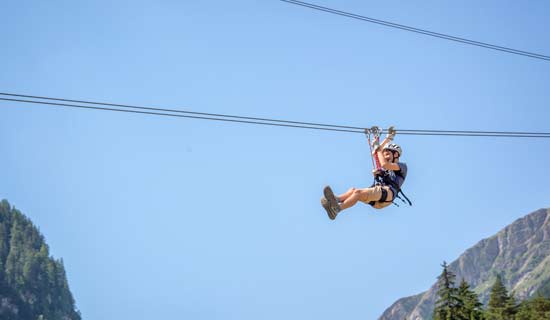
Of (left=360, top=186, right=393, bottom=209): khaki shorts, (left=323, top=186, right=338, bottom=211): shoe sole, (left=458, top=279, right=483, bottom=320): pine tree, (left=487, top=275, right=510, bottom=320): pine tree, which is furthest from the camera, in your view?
(left=487, top=275, right=510, bottom=320): pine tree

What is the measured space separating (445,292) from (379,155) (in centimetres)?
3469

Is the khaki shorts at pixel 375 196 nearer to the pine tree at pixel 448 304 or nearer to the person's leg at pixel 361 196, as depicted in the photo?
the person's leg at pixel 361 196

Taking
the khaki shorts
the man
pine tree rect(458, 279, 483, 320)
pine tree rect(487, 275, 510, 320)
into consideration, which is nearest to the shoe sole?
the man

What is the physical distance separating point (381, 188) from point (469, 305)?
1373 inches

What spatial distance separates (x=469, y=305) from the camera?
5119cm

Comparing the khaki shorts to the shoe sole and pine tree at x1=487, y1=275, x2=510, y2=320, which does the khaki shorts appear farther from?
pine tree at x1=487, y1=275, x2=510, y2=320

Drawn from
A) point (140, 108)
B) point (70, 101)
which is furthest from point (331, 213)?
point (70, 101)

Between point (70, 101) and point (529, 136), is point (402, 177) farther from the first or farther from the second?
point (70, 101)

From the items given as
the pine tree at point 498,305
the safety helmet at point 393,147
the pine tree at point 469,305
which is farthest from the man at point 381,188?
the pine tree at point 498,305

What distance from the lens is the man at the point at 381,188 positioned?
1762 centimetres

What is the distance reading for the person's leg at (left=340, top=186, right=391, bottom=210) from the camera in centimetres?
1767

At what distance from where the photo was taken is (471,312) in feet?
167

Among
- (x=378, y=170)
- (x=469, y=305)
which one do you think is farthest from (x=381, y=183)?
(x=469, y=305)

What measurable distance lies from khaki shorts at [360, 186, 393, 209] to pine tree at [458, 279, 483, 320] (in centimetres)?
3395
